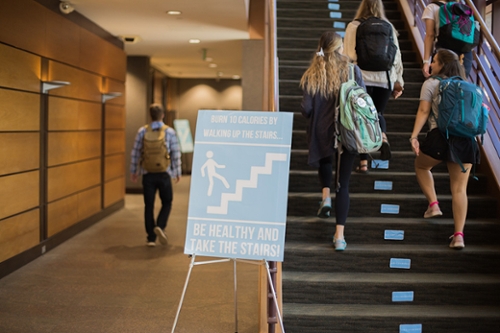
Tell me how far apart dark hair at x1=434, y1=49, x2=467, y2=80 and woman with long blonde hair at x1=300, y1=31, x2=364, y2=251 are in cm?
64

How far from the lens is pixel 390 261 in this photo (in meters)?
3.99

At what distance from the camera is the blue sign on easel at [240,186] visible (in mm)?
3080

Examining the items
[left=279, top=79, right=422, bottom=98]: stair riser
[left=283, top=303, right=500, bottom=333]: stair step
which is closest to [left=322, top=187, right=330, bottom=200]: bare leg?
[left=283, top=303, right=500, bottom=333]: stair step

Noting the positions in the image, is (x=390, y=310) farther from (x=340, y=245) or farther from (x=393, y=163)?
(x=393, y=163)

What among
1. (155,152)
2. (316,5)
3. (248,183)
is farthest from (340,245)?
(316,5)

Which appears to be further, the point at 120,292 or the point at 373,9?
the point at 120,292

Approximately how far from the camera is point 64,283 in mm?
5039

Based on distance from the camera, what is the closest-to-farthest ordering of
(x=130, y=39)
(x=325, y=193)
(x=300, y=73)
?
(x=325, y=193) → (x=300, y=73) → (x=130, y=39)

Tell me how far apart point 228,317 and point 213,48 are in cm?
757

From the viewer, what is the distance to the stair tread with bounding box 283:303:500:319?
3.59 meters

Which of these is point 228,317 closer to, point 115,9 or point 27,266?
point 27,266

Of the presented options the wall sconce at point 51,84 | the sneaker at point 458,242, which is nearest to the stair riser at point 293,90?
the sneaker at point 458,242

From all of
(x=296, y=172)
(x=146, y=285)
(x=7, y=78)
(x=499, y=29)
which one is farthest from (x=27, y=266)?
(x=499, y=29)

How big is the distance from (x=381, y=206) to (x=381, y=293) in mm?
882
